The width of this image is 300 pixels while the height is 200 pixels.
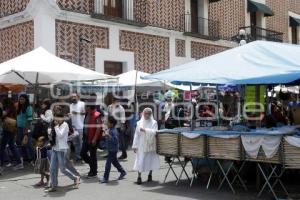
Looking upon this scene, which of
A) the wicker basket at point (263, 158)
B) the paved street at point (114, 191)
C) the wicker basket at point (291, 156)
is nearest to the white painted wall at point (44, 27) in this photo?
the paved street at point (114, 191)

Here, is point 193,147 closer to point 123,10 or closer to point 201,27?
point 123,10

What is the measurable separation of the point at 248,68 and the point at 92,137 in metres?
3.72

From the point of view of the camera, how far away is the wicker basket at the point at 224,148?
901 centimetres

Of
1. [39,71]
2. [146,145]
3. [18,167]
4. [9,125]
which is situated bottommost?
[18,167]

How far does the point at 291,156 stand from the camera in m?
8.29

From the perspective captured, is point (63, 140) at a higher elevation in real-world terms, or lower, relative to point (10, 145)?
higher

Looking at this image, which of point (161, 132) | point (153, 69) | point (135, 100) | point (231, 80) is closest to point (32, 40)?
point (135, 100)

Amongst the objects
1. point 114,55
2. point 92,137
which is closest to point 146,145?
point 92,137

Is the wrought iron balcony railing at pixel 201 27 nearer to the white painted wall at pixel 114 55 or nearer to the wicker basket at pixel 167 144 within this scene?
the white painted wall at pixel 114 55

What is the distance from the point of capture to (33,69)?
40.5 feet

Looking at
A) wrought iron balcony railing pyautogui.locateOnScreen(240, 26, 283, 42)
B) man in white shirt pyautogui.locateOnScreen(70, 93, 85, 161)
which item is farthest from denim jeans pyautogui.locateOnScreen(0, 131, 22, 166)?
wrought iron balcony railing pyautogui.locateOnScreen(240, 26, 283, 42)

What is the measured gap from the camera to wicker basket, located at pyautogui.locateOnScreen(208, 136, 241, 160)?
29.6 ft

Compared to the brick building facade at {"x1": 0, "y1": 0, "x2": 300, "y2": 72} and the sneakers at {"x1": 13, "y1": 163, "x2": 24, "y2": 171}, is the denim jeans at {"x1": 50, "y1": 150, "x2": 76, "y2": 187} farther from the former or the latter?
the brick building facade at {"x1": 0, "y1": 0, "x2": 300, "y2": 72}

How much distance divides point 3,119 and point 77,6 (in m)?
8.04
